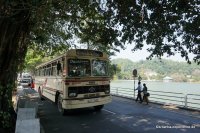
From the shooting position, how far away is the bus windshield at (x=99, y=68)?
14.3 meters

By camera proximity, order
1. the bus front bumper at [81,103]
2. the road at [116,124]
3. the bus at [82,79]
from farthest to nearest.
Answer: the bus at [82,79] < the bus front bumper at [81,103] < the road at [116,124]

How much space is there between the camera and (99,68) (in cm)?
1466

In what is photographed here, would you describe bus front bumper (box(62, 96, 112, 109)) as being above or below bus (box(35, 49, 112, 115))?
below

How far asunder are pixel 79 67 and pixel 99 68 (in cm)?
125

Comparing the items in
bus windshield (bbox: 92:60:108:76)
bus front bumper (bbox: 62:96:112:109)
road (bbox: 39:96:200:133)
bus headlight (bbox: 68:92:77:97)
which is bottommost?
road (bbox: 39:96:200:133)

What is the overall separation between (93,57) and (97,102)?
2375 mm

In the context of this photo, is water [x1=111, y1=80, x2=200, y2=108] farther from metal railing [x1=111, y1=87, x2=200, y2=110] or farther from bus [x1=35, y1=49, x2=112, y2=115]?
bus [x1=35, y1=49, x2=112, y2=115]

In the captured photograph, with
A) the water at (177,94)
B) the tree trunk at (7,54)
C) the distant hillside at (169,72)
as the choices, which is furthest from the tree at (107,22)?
the distant hillside at (169,72)

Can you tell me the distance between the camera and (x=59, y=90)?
14.8 meters

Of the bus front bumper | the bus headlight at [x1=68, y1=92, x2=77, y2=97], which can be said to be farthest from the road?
the bus headlight at [x1=68, y1=92, x2=77, y2=97]

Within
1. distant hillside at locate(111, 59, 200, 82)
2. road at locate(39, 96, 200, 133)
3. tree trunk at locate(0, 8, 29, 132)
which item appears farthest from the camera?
distant hillside at locate(111, 59, 200, 82)

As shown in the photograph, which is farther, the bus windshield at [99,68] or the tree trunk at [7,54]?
the bus windshield at [99,68]

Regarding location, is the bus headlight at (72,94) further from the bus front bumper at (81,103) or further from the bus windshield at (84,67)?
the bus windshield at (84,67)

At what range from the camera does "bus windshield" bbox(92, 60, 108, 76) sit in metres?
14.3
